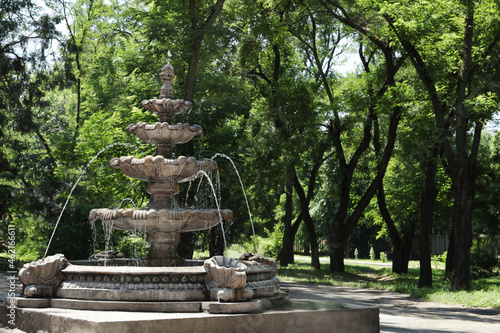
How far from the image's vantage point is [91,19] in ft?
103

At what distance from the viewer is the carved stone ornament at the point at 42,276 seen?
8.27m

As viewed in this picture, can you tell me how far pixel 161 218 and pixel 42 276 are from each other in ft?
6.80

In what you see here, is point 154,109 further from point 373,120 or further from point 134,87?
point 373,120

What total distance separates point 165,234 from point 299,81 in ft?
62.5

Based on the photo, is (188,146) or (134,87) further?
(134,87)

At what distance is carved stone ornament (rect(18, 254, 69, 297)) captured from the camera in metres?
8.27

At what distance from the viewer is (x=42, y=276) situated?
8312mm

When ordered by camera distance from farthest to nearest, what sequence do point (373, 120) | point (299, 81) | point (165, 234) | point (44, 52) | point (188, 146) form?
point (299, 81)
point (373, 120)
point (44, 52)
point (188, 146)
point (165, 234)

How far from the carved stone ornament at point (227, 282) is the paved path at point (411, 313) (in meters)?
2.32

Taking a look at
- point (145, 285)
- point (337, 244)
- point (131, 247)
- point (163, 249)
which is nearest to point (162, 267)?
point (145, 285)

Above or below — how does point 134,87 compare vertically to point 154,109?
above

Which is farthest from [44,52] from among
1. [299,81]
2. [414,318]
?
[414,318]

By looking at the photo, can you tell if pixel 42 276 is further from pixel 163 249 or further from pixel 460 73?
pixel 460 73

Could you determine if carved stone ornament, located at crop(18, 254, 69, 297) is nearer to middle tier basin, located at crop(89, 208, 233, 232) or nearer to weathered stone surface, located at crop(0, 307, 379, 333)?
weathered stone surface, located at crop(0, 307, 379, 333)
